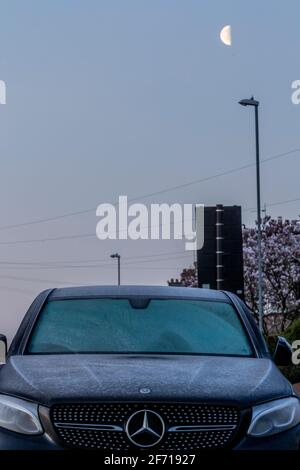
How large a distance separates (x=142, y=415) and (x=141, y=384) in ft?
0.76

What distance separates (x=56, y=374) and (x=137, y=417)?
0.68m

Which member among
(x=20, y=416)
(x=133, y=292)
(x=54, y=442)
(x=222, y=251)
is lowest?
(x=54, y=442)

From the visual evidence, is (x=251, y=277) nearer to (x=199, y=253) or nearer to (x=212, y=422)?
(x=199, y=253)

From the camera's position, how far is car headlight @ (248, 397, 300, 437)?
18.4 ft

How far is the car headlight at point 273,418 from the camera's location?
560 cm

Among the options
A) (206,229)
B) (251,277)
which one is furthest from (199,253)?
(251,277)

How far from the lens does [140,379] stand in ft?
18.9

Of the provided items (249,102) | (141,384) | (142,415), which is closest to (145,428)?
(142,415)

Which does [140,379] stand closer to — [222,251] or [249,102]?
[222,251]

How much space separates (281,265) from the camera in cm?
5784

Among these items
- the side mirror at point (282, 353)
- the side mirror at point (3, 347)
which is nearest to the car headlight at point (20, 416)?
the side mirror at point (3, 347)
